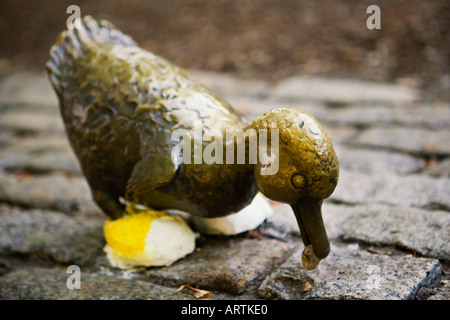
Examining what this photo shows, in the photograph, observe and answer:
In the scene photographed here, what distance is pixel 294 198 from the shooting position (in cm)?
167

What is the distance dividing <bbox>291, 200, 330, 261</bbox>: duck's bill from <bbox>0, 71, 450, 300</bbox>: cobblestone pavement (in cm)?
Answer: 17

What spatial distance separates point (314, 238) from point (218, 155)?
49 cm

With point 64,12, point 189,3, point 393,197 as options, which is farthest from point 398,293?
point 64,12

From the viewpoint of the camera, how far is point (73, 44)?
240 cm

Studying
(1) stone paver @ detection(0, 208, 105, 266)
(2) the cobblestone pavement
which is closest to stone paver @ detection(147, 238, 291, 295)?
(2) the cobblestone pavement

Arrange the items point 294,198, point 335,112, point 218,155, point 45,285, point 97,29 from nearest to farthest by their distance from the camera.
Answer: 1. point 294,198
2. point 218,155
3. point 45,285
4. point 97,29
5. point 335,112

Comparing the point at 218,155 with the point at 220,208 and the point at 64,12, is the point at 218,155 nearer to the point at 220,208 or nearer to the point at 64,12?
the point at 220,208

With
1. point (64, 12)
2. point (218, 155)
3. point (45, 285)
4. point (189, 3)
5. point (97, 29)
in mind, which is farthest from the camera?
point (64, 12)

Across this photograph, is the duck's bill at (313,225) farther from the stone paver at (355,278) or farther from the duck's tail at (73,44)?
the duck's tail at (73,44)

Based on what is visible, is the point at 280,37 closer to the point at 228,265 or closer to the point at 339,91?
the point at 339,91

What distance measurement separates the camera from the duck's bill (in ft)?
5.60

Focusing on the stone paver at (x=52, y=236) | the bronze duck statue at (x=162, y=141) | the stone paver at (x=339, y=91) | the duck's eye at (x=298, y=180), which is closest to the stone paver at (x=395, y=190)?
the bronze duck statue at (x=162, y=141)

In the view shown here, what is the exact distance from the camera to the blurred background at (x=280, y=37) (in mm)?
5070
